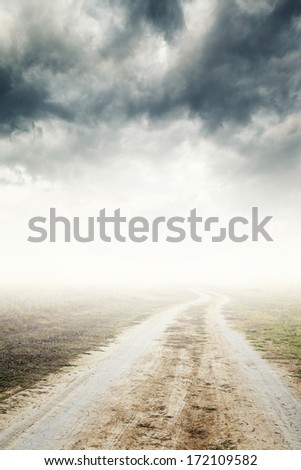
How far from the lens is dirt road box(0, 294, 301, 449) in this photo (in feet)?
19.4

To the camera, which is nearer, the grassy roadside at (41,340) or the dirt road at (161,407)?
the dirt road at (161,407)

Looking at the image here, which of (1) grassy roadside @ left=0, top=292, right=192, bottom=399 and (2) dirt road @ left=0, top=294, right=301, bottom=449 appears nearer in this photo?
(2) dirt road @ left=0, top=294, right=301, bottom=449

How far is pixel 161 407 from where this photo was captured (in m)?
7.58

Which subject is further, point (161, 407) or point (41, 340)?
point (41, 340)

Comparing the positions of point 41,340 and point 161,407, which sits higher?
point 161,407

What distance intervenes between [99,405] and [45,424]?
4.98 ft

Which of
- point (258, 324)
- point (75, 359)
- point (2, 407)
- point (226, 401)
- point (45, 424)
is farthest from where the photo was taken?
point (258, 324)

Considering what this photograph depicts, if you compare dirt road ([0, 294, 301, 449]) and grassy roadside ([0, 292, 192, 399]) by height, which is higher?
dirt road ([0, 294, 301, 449])

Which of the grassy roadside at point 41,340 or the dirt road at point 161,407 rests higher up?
the dirt road at point 161,407

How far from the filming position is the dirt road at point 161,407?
590 centimetres
